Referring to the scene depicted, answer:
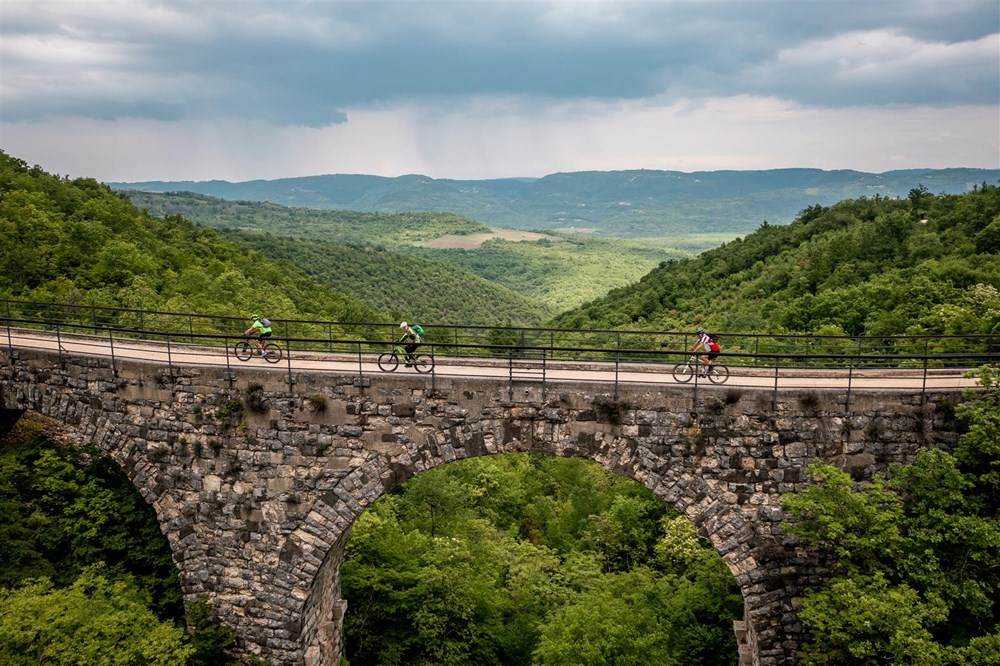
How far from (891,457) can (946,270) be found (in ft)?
67.6

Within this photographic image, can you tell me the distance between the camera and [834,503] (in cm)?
1358

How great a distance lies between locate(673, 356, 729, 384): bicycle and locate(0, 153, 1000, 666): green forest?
124 inches

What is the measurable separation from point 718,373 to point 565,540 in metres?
15.5

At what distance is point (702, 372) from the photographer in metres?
16.5

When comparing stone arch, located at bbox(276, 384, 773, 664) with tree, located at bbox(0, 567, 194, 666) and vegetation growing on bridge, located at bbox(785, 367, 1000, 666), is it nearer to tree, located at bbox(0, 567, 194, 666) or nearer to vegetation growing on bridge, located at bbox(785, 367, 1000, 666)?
vegetation growing on bridge, located at bbox(785, 367, 1000, 666)

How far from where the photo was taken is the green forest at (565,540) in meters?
13.1

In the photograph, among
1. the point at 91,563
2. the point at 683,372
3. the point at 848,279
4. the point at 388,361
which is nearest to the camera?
the point at 683,372

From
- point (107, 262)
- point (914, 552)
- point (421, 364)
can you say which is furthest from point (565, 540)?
point (107, 262)

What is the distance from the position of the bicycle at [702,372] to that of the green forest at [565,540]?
314 centimetres

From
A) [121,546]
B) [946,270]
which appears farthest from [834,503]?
[946,270]

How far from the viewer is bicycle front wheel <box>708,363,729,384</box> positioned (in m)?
16.0

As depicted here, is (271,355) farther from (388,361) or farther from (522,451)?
(522,451)

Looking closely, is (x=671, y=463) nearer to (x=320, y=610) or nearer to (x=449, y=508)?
(x=320, y=610)

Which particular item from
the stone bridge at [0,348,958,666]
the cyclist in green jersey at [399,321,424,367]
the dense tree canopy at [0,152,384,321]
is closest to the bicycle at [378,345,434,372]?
the cyclist in green jersey at [399,321,424,367]
